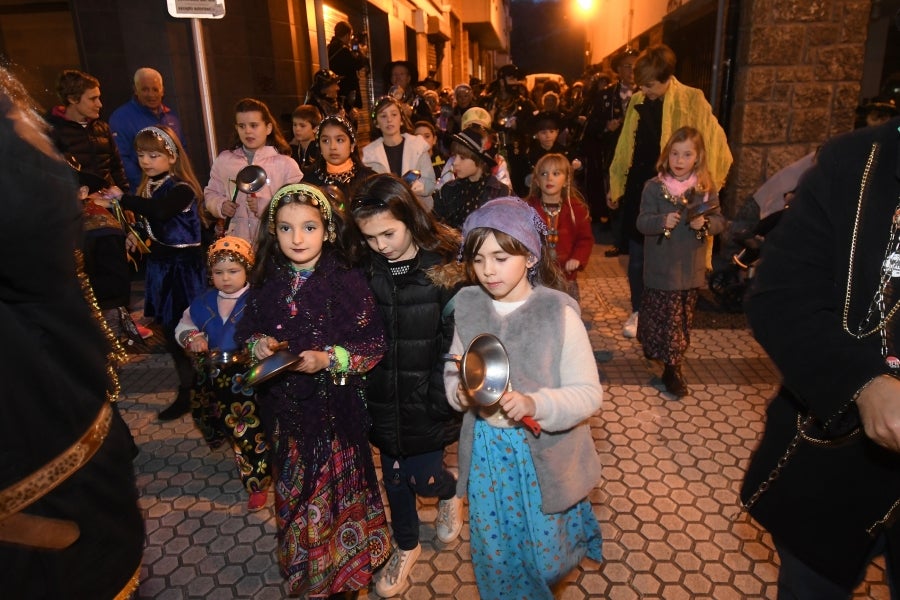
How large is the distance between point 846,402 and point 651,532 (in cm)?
189

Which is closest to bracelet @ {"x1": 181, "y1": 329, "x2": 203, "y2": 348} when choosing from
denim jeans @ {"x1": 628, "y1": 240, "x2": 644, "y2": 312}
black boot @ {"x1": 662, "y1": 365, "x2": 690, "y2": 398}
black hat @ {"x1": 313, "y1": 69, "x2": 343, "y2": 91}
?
black boot @ {"x1": 662, "y1": 365, "x2": 690, "y2": 398}

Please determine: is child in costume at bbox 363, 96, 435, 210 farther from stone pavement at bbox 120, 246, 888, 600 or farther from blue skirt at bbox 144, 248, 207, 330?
stone pavement at bbox 120, 246, 888, 600

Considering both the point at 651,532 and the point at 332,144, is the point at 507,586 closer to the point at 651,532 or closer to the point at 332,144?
the point at 651,532

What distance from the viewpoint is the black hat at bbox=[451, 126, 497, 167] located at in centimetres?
420

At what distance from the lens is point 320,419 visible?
7.82 feet

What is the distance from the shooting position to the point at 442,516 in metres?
3.00

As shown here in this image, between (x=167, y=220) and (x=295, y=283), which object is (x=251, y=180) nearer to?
(x=167, y=220)

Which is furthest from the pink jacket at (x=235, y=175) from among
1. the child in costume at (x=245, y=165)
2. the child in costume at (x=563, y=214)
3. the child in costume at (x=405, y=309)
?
the child in costume at (x=405, y=309)

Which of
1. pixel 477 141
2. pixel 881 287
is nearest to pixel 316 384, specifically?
pixel 881 287

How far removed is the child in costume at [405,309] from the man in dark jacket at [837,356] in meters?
1.28

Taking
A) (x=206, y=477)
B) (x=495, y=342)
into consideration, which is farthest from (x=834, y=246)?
(x=206, y=477)

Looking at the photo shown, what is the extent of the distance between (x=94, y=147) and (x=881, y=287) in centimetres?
625

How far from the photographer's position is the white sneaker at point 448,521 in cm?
297

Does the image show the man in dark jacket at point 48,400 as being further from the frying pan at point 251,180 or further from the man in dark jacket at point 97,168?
the frying pan at point 251,180
